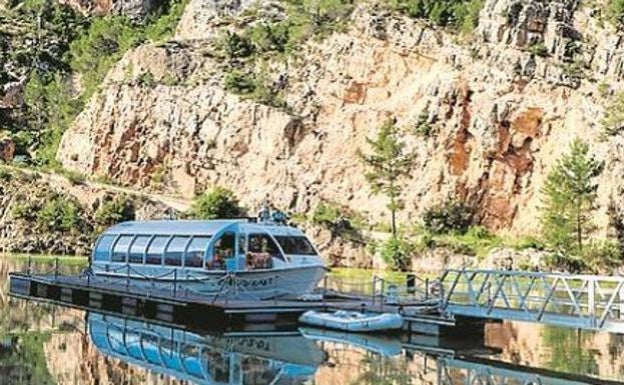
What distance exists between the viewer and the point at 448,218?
73438 millimetres

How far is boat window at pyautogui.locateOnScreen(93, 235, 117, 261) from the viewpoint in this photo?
44188 mm

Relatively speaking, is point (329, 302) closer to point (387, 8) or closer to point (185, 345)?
point (185, 345)

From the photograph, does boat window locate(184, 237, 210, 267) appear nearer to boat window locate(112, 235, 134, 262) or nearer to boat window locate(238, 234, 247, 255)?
boat window locate(238, 234, 247, 255)

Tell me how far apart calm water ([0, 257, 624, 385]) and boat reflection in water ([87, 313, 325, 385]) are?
3 centimetres

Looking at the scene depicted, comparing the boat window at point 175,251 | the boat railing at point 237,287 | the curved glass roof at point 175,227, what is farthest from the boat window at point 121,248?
the boat window at point 175,251

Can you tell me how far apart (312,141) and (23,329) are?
5130 cm

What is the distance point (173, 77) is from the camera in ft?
296

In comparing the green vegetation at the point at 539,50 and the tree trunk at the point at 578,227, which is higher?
the green vegetation at the point at 539,50

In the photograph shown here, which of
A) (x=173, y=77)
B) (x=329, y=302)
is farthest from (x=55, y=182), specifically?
(x=329, y=302)

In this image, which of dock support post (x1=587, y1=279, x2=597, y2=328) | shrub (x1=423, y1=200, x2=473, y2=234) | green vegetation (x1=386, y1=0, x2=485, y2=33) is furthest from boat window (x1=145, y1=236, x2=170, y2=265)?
green vegetation (x1=386, y1=0, x2=485, y2=33)

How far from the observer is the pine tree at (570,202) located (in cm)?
6431

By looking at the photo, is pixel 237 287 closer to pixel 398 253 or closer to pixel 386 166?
pixel 398 253

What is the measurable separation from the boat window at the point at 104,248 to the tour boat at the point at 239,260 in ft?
14.5

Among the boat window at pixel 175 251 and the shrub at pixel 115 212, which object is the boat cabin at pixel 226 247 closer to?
the boat window at pixel 175 251
